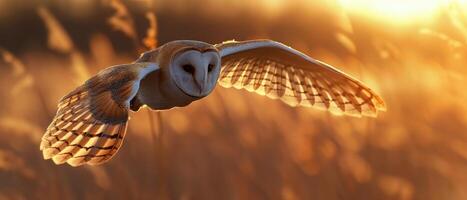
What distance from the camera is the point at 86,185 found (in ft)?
11.4

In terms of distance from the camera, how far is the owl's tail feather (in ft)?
9.21

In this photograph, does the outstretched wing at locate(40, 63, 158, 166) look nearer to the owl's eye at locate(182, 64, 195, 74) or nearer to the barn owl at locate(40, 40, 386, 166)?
the barn owl at locate(40, 40, 386, 166)

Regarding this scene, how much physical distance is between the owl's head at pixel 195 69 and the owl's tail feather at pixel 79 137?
0.35 metres

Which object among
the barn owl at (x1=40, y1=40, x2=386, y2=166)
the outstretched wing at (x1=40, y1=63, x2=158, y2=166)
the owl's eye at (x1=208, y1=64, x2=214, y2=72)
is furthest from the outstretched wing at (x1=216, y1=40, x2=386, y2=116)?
the outstretched wing at (x1=40, y1=63, x2=158, y2=166)

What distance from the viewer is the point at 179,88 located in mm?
3174

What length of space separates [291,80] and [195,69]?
1.05 metres

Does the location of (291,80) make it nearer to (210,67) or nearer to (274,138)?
(274,138)

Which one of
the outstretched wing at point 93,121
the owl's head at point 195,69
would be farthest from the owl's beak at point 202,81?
the outstretched wing at point 93,121

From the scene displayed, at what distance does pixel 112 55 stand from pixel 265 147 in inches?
26.2

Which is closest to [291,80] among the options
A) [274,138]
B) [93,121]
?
[274,138]

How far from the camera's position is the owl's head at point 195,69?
3.13 meters


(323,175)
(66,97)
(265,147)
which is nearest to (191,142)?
(265,147)

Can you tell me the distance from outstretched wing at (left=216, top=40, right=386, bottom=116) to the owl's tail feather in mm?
1112

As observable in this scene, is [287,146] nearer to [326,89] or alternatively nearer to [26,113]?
[326,89]
